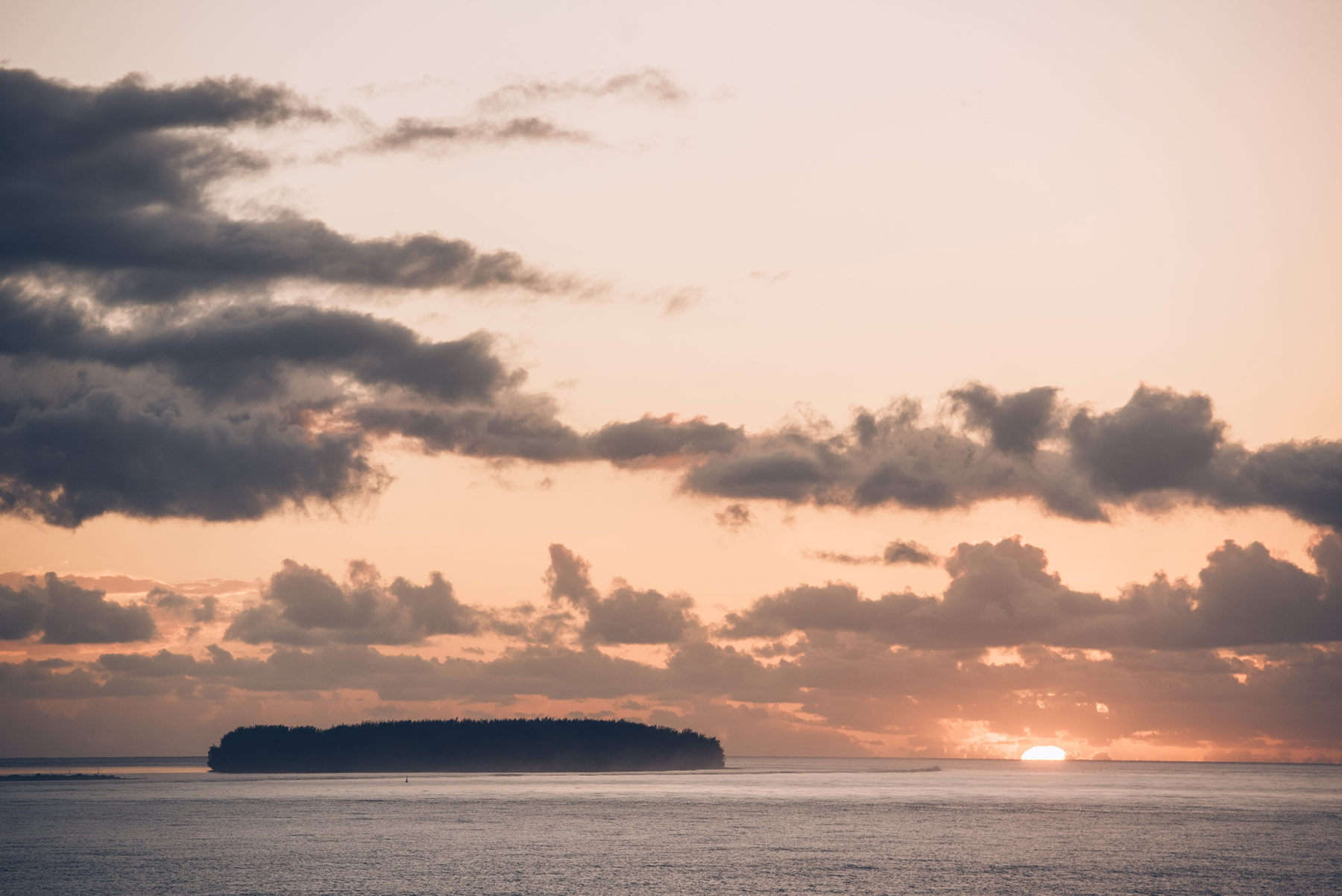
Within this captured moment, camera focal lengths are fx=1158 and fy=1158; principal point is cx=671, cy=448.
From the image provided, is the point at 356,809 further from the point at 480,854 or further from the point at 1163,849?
the point at 1163,849

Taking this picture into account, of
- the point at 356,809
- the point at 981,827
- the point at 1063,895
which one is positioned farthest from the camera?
the point at 356,809

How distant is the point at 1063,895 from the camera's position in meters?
85.0

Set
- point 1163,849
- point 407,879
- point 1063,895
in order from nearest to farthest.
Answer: point 1063,895 → point 407,879 → point 1163,849

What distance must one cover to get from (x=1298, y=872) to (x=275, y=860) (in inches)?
3651

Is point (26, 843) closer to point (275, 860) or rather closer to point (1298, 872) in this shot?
point (275, 860)

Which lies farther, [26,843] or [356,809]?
[356,809]

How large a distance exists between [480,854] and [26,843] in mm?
55348

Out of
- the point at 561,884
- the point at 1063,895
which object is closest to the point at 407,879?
the point at 561,884

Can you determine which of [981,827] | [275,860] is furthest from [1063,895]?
[981,827]

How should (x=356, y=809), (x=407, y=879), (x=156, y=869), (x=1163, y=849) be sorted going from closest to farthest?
(x=407, y=879) → (x=156, y=869) → (x=1163, y=849) → (x=356, y=809)

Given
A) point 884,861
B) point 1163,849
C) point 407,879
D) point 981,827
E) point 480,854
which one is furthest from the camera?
point 981,827

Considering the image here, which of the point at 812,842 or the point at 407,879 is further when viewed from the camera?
the point at 812,842

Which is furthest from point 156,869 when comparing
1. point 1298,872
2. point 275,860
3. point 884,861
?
point 1298,872

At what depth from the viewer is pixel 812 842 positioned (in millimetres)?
131750
